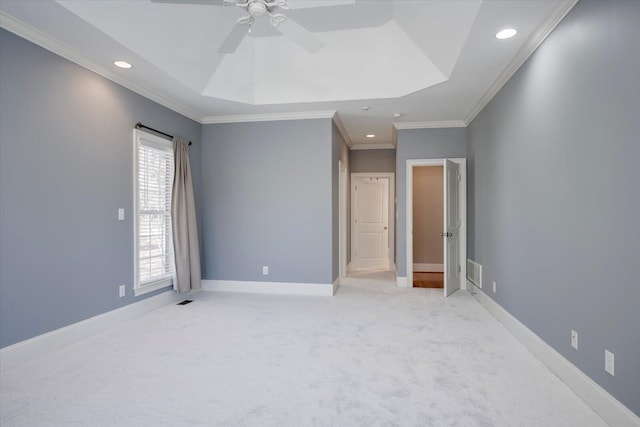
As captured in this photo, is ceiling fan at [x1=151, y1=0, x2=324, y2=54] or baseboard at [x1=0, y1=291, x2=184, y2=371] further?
baseboard at [x1=0, y1=291, x2=184, y2=371]

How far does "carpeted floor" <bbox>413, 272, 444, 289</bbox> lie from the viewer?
226 inches

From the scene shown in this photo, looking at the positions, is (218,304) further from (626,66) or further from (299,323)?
(626,66)

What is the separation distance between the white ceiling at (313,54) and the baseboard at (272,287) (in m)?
2.51

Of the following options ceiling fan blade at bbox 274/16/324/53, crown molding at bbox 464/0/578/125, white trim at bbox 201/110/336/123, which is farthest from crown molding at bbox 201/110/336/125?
crown molding at bbox 464/0/578/125

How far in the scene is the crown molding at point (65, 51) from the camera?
2615mm

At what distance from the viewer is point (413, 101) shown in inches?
175

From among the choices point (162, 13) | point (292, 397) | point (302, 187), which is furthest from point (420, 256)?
point (162, 13)

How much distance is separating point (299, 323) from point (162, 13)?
10.7ft

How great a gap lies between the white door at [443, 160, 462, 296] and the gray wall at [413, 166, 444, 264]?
1.94m

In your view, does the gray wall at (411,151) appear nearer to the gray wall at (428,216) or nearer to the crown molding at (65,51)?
the gray wall at (428,216)

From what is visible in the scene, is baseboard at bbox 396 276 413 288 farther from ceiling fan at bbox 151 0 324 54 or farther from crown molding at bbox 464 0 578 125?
ceiling fan at bbox 151 0 324 54

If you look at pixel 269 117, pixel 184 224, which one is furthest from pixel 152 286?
pixel 269 117

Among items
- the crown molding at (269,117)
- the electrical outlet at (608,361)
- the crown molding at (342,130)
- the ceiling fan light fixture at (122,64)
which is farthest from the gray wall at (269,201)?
the electrical outlet at (608,361)

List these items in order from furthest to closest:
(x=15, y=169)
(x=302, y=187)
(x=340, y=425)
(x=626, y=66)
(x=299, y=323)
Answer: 1. (x=302, y=187)
2. (x=299, y=323)
3. (x=15, y=169)
4. (x=340, y=425)
5. (x=626, y=66)
